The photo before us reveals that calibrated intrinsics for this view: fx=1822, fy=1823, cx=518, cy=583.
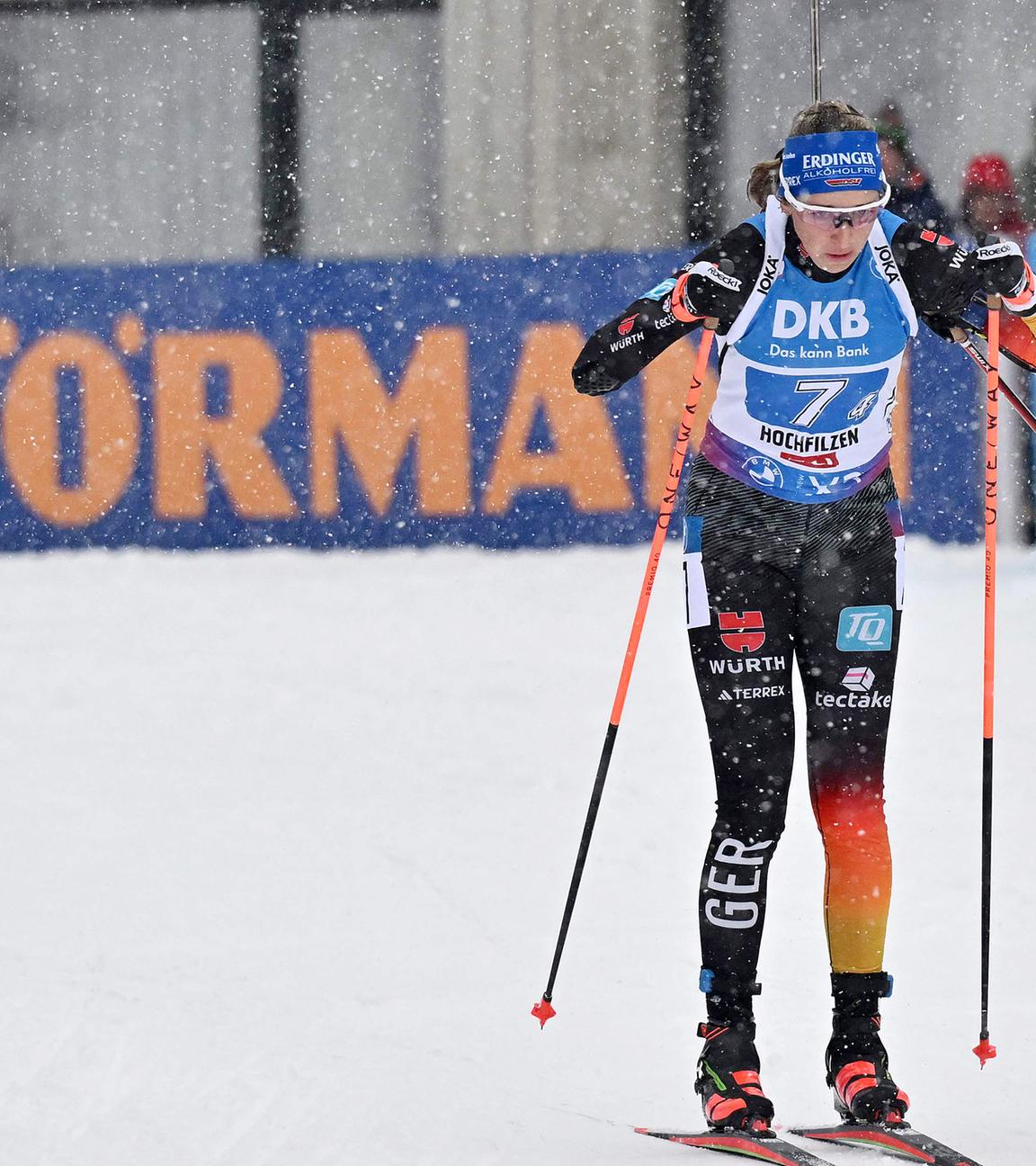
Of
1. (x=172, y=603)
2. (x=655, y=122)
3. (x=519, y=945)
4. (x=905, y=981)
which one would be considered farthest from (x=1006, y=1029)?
(x=655, y=122)

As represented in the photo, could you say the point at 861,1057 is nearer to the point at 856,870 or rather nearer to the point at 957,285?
the point at 856,870

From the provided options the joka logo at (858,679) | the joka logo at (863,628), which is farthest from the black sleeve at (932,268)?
the joka logo at (858,679)

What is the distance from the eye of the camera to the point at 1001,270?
150 inches

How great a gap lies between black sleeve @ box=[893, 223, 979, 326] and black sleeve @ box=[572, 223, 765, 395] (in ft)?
0.98

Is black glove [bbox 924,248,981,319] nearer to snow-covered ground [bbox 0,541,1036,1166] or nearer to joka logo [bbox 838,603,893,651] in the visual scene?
joka logo [bbox 838,603,893,651]

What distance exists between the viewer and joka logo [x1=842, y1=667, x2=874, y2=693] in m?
3.88

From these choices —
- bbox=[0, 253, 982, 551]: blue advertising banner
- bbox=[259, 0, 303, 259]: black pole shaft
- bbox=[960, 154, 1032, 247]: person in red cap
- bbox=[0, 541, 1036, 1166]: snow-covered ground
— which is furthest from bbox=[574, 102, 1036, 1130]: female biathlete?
bbox=[259, 0, 303, 259]: black pole shaft

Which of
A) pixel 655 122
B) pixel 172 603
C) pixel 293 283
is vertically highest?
pixel 655 122

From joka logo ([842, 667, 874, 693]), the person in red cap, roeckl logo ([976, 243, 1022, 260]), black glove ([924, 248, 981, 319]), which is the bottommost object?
joka logo ([842, 667, 874, 693])

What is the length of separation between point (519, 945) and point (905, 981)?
1.13m

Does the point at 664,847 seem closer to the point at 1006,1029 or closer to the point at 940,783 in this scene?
the point at 940,783

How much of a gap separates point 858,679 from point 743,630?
265 millimetres

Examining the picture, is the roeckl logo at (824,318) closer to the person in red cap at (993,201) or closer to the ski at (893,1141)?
the ski at (893,1141)

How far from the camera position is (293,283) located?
→ 33.8 feet
